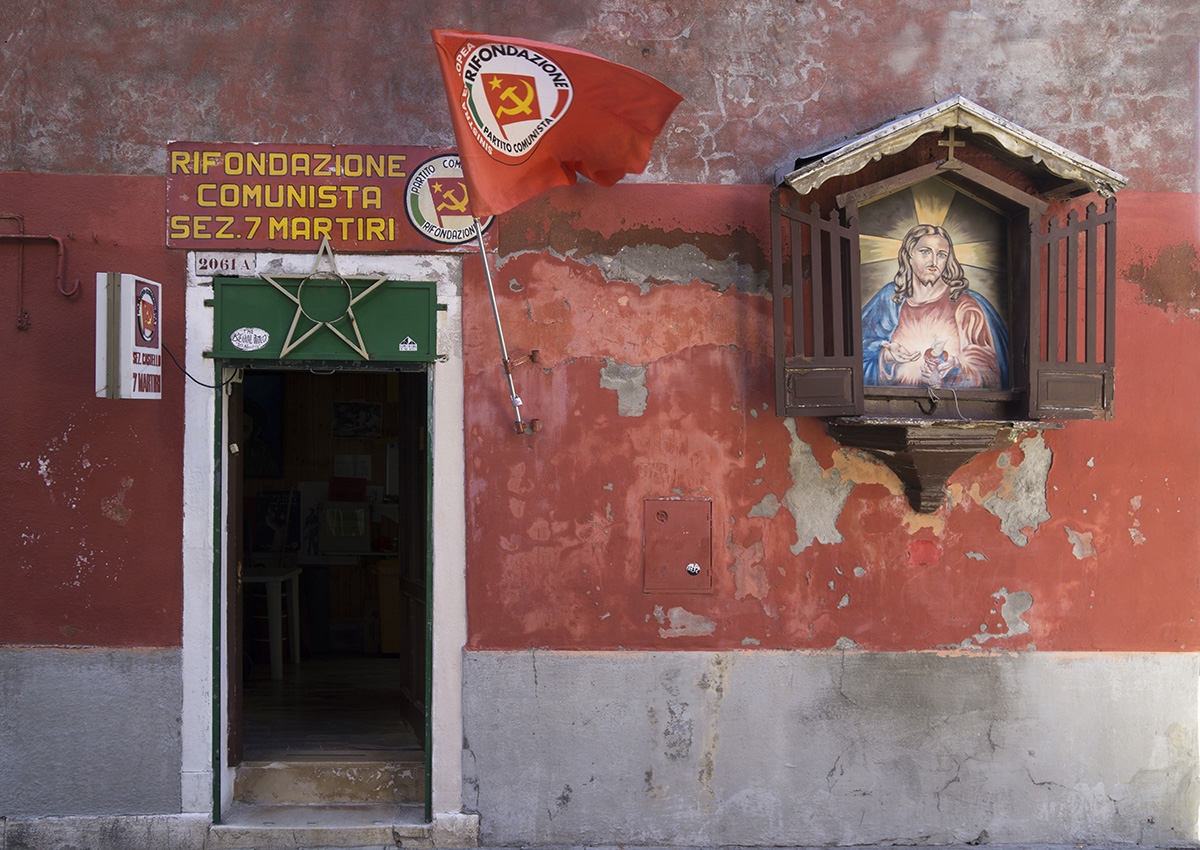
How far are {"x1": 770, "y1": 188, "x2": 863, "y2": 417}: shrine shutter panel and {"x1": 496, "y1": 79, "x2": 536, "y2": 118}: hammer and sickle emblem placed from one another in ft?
4.62

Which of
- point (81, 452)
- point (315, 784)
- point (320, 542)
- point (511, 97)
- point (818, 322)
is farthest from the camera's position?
point (320, 542)

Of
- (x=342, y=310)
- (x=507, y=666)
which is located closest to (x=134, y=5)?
(x=342, y=310)

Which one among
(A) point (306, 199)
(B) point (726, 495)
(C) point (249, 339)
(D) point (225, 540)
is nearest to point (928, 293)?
(B) point (726, 495)

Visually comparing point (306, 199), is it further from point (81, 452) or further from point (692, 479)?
point (692, 479)

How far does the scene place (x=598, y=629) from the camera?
17.2ft

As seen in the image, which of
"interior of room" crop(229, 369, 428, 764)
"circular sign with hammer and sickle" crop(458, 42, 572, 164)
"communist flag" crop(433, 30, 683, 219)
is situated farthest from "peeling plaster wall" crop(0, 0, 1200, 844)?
"interior of room" crop(229, 369, 428, 764)

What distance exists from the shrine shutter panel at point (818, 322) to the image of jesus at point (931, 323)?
259 millimetres

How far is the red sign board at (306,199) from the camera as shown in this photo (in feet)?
17.0

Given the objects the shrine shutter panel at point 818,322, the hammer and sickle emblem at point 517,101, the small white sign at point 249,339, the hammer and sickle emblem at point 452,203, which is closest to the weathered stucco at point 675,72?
the hammer and sickle emblem at point 452,203

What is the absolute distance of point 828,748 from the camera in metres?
5.24

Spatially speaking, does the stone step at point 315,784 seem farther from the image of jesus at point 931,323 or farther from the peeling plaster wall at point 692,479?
the image of jesus at point 931,323

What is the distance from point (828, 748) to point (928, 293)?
2576 mm

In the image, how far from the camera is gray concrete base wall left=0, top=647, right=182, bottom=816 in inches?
199

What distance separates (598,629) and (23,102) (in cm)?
427
